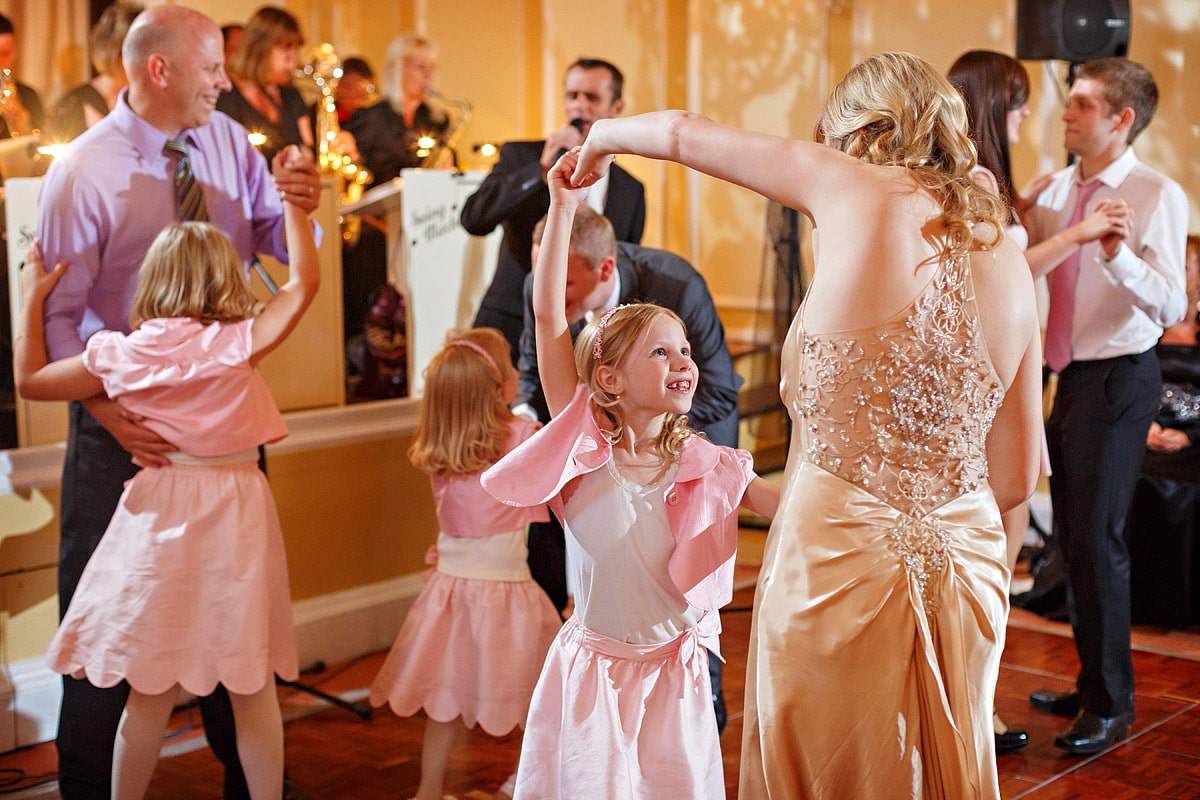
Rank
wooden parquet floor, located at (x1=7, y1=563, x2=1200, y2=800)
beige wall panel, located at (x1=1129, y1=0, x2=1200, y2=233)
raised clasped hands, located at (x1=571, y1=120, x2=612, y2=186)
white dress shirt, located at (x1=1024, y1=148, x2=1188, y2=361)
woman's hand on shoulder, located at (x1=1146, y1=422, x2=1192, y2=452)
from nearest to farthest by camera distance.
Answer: raised clasped hands, located at (x1=571, y1=120, x2=612, y2=186), wooden parquet floor, located at (x1=7, y1=563, x2=1200, y2=800), white dress shirt, located at (x1=1024, y1=148, x2=1188, y2=361), woman's hand on shoulder, located at (x1=1146, y1=422, x2=1192, y2=452), beige wall panel, located at (x1=1129, y1=0, x2=1200, y2=233)

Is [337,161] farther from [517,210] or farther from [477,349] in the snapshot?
[477,349]

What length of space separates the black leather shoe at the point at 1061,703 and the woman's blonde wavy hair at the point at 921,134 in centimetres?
245

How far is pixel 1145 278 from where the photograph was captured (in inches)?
135

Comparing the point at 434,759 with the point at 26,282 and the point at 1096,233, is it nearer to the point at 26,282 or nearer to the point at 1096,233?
the point at 26,282

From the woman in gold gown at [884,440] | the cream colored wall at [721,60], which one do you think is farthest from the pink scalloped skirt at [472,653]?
the cream colored wall at [721,60]

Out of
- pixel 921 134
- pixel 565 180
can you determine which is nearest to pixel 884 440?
pixel 921 134

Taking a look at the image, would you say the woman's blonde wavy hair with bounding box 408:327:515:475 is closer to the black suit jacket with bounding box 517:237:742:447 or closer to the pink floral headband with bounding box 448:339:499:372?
the pink floral headband with bounding box 448:339:499:372

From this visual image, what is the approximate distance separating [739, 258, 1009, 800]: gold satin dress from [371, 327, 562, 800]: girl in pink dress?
51.4 inches

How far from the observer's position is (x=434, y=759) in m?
3.13

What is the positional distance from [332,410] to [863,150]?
2.77 meters

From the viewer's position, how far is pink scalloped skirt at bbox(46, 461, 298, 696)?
289cm

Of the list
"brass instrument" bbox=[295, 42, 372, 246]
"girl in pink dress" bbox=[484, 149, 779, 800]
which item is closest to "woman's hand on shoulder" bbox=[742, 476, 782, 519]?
"girl in pink dress" bbox=[484, 149, 779, 800]

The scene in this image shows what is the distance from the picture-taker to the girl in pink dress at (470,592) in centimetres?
315

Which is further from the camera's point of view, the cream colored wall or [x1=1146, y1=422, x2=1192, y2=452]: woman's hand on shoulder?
the cream colored wall
